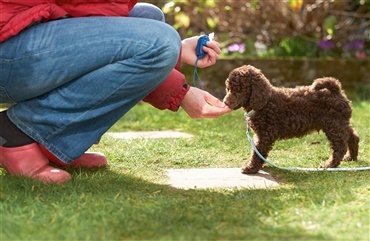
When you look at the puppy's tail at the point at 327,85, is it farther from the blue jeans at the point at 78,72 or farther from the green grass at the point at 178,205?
the blue jeans at the point at 78,72

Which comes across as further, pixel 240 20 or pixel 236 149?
pixel 240 20

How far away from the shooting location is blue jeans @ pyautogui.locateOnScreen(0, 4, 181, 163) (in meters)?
2.93

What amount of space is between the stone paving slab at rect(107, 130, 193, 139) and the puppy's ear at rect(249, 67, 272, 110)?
1.21 m

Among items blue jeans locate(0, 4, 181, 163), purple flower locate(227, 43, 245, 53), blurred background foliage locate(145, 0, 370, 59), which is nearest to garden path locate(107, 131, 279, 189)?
blue jeans locate(0, 4, 181, 163)

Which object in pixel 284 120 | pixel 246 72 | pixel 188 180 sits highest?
pixel 246 72

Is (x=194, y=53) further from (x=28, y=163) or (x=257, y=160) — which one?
(x=28, y=163)

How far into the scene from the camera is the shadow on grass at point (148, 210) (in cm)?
233

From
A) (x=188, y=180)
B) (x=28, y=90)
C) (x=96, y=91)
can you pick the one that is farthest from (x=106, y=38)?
(x=188, y=180)

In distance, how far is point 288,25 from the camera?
309 inches

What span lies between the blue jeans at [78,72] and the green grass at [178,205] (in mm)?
269

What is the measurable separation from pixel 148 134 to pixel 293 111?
60.3 inches

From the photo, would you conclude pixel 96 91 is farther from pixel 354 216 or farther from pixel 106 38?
pixel 354 216

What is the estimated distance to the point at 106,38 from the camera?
2.94 m

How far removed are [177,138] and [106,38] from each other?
1.74 meters
